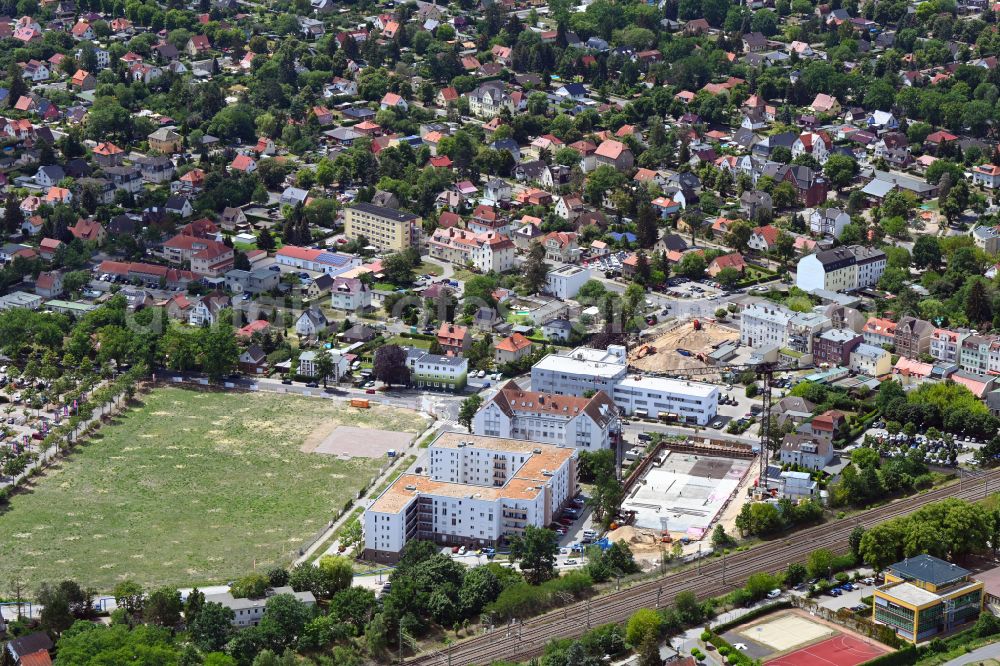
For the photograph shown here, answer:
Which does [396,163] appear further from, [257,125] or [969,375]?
[969,375]

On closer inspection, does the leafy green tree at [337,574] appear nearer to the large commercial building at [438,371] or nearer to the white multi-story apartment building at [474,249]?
the large commercial building at [438,371]

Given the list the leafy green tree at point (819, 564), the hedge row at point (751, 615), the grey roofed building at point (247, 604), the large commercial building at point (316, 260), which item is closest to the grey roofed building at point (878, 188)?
the large commercial building at point (316, 260)

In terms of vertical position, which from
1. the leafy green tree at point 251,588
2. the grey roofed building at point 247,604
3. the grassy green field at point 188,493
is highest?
the leafy green tree at point 251,588

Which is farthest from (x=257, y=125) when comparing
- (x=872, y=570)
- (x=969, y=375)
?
(x=872, y=570)

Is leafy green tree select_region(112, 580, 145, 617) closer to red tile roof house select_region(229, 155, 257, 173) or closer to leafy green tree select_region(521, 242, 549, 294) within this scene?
leafy green tree select_region(521, 242, 549, 294)

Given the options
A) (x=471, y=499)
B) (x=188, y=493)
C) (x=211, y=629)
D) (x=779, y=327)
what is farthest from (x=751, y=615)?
(x=779, y=327)

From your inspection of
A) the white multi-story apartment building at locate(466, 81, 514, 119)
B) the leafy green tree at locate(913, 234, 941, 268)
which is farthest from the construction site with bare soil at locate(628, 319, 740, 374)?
the white multi-story apartment building at locate(466, 81, 514, 119)

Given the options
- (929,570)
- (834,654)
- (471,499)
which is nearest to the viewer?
(834,654)

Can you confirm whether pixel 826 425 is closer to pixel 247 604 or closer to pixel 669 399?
pixel 669 399
